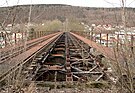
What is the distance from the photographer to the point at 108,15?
16.0 feet

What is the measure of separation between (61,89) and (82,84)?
1.80 ft

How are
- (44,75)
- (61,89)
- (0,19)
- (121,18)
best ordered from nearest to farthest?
1. (0,19)
2. (121,18)
3. (61,89)
4. (44,75)

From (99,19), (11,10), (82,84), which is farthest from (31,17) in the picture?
(82,84)

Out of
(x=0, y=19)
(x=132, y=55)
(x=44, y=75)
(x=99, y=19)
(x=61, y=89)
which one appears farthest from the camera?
(x=44, y=75)

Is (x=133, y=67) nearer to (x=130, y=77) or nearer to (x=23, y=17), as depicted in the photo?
(x=130, y=77)

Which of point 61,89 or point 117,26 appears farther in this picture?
point 61,89

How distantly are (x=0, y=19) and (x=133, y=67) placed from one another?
229 centimetres

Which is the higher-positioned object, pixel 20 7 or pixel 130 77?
pixel 20 7

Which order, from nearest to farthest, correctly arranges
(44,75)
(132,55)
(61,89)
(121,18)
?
(121,18), (132,55), (61,89), (44,75)

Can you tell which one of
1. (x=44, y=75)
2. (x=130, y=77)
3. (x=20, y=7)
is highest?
(x=20, y=7)

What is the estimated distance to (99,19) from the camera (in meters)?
5.21

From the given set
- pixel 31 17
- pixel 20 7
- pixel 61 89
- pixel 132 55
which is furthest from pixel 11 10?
pixel 61 89

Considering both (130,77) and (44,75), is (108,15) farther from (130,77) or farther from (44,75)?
(44,75)

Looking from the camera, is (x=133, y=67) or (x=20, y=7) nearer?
(x=20, y=7)
